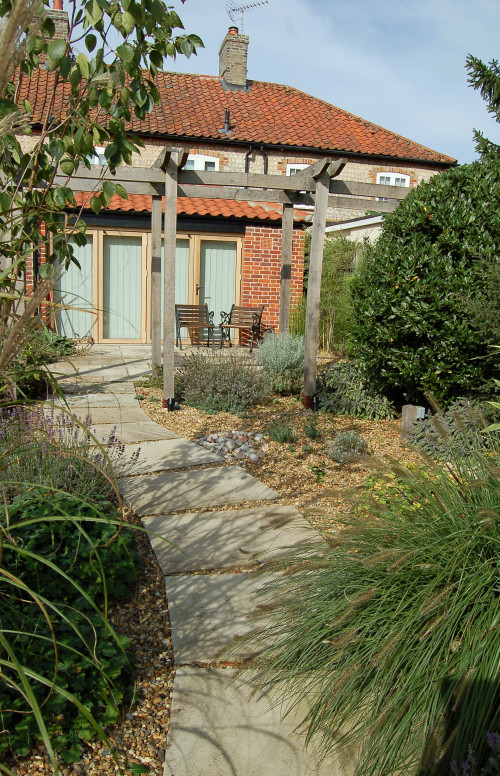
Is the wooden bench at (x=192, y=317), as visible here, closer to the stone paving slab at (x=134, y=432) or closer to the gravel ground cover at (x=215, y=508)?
the gravel ground cover at (x=215, y=508)

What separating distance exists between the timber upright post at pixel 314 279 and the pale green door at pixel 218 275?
21.5ft

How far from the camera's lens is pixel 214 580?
309cm

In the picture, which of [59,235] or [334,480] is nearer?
[59,235]

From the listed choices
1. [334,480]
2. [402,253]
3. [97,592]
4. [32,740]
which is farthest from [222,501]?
[402,253]

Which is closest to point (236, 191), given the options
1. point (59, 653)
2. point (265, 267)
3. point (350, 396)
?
point (350, 396)

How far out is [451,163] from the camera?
1736cm

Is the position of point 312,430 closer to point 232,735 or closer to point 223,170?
point 232,735

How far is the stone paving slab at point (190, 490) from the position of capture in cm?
397

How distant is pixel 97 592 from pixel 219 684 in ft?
2.43

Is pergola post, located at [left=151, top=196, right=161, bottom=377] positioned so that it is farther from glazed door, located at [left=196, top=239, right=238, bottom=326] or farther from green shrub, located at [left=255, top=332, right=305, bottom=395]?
glazed door, located at [left=196, top=239, right=238, bottom=326]

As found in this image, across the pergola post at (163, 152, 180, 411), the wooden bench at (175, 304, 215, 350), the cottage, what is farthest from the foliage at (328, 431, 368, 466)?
the wooden bench at (175, 304, 215, 350)

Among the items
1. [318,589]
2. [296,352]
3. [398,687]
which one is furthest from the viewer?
[296,352]

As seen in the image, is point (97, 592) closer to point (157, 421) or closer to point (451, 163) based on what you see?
point (157, 421)

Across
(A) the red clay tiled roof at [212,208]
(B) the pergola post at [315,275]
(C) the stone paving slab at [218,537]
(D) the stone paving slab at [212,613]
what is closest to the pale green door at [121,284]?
(A) the red clay tiled roof at [212,208]
